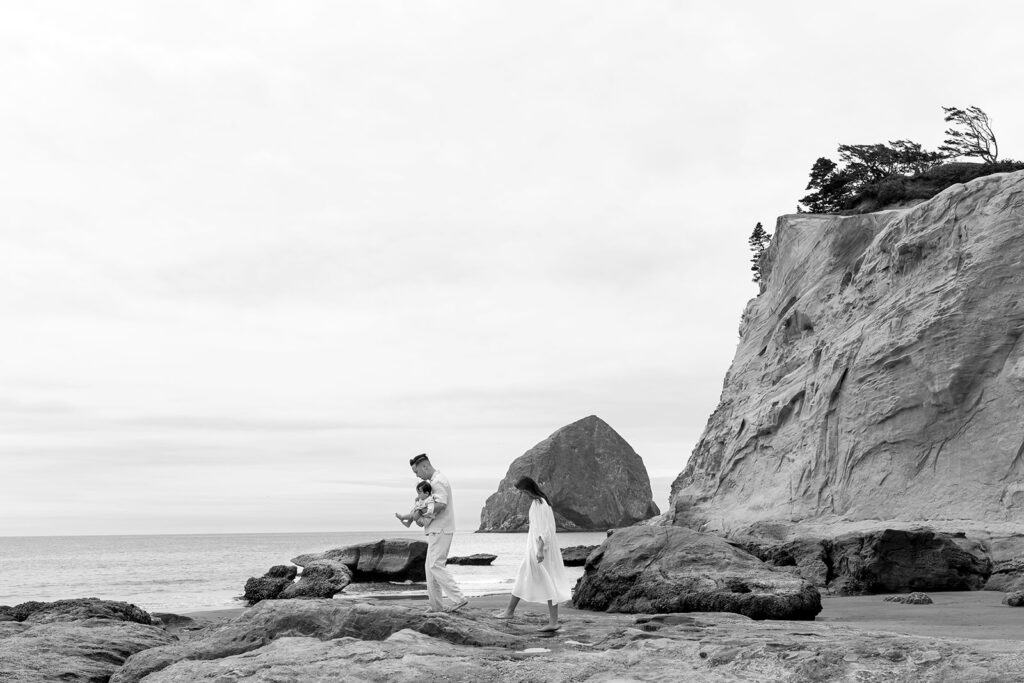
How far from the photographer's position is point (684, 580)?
47.8ft

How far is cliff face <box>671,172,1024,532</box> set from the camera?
29516 millimetres

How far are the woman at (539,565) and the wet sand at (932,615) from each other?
67cm

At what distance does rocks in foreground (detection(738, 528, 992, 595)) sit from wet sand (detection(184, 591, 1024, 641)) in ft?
2.02

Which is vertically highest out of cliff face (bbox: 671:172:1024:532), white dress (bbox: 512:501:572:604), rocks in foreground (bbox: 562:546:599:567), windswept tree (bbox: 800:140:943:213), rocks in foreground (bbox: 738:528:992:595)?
windswept tree (bbox: 800:140:943:213)

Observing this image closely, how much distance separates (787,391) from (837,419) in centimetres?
510

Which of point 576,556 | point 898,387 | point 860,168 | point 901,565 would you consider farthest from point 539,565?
point 860,168

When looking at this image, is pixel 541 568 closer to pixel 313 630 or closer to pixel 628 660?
pixel 313 630

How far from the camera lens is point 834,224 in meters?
44.4

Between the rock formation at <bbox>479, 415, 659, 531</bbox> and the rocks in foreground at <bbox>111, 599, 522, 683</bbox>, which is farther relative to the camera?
the rock formation at <bbox>479, 415, 659, 531</bbox>

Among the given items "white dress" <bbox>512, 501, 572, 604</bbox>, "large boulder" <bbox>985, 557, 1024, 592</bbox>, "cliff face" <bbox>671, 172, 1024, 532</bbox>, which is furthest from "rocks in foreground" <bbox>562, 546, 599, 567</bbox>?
"white dress" <bbox>512, 501, 572, 604</bbox>

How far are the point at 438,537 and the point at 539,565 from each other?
139cm

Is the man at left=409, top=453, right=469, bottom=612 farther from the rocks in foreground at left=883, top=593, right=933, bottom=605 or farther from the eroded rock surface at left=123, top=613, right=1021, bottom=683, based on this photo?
the rocks in foreground at left=883, top=593, right=933, bottom=605

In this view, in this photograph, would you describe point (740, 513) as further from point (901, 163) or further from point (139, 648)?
point (901, 163)

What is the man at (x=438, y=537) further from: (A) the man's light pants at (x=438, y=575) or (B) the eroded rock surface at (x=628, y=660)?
(B) the eroded rock surface at (x=628, y=660)
